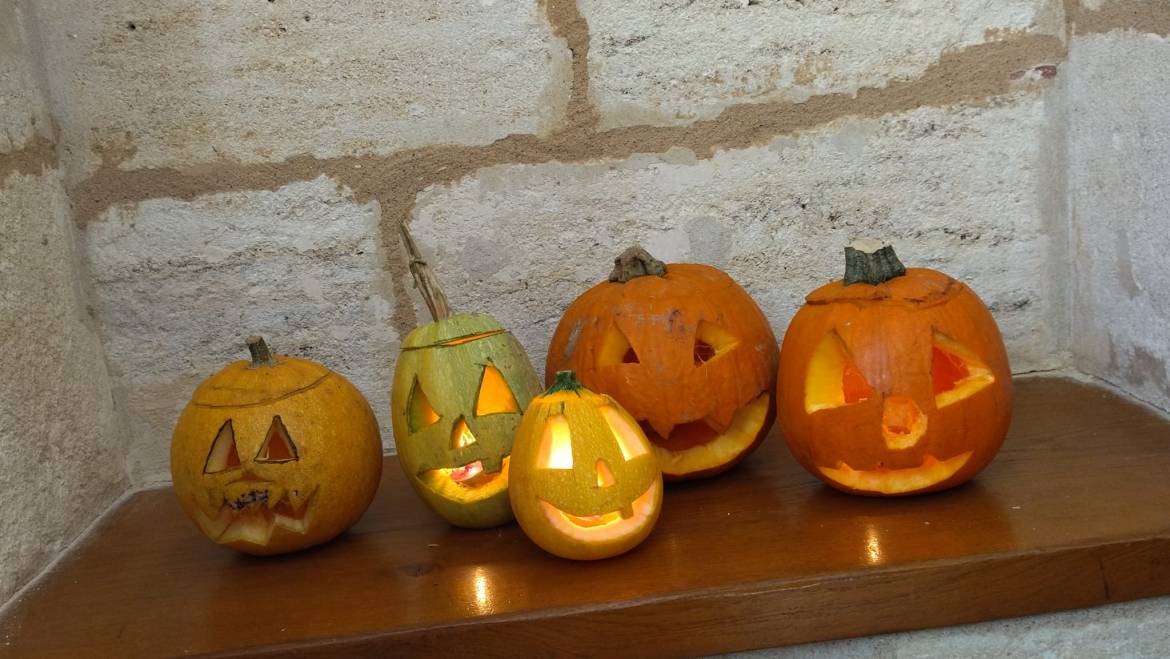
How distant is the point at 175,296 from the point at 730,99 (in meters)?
0.93

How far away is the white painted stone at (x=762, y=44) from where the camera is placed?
148cm

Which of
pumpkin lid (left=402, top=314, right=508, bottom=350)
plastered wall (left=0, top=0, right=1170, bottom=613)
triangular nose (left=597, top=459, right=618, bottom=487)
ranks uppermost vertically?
plastered wall (left=0, top=0, right=1170, bottom=613)

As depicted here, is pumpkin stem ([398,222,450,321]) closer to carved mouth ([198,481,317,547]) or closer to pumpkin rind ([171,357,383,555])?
pumpkin rind ([171,357,383,555])

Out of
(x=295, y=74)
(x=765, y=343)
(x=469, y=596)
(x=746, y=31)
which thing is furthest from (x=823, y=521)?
(x=295, y=74)

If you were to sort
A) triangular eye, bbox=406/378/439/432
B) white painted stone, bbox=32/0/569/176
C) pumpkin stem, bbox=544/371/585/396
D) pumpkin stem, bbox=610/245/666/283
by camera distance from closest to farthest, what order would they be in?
pumpkin stem, bbox=544/371/585/396
triangular eye, bbox=406/378/439/432
pumpkin stem, bbox=610/245/666/283
white painted stone, bbox=32/0/569/176

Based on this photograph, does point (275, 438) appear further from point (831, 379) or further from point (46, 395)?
point (831, 379)

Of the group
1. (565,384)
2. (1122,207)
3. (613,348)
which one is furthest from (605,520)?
(1122,207)

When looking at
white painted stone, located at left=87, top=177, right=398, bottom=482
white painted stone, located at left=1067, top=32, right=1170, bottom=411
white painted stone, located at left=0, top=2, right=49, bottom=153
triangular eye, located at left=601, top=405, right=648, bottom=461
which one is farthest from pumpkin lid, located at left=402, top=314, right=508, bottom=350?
white painted stone, located at left=1067, top=32, right=1170, bottom=411

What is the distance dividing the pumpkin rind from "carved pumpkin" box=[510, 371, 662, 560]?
0.24 meters

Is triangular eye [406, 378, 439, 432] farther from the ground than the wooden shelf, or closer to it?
farther from the ground

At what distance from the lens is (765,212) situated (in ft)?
5.01

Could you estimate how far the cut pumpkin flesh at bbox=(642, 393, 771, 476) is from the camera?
4.19 feet

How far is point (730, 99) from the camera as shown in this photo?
59.0 inches

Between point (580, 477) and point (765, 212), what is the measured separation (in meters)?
0.67
